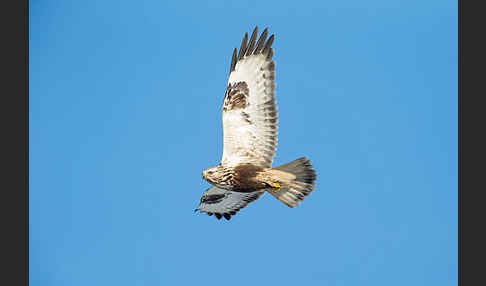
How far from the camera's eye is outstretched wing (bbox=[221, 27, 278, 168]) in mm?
4215

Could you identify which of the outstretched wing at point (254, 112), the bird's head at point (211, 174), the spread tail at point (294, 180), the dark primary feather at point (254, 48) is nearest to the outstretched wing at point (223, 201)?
the spread tail at point (294, 180)

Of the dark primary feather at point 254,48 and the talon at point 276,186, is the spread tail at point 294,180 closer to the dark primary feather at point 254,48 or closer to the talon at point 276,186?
the talon at point 276,186

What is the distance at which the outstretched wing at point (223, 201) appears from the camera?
4594 millimetres

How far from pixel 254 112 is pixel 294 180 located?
62 centimetres

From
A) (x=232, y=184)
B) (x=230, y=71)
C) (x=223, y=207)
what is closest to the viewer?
(x=232, y=184)

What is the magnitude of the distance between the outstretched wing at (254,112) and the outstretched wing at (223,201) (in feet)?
1.55

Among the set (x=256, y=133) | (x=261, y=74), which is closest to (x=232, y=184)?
(x=256, y=133)

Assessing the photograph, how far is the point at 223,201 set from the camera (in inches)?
184

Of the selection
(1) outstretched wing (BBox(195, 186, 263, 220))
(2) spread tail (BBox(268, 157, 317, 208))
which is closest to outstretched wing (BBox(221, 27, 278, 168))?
(2) spread tail (BBox(268, 157, 317, 208))

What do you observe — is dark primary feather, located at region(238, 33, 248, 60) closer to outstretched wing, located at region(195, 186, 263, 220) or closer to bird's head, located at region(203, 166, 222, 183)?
bird's head, located at region(203, 166, 222, 183)

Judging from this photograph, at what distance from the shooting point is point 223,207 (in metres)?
4.68

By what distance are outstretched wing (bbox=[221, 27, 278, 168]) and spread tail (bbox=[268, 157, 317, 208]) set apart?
15 centimetres

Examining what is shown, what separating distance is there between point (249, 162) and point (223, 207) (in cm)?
70

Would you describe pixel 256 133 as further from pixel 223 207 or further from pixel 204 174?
pixel 223 207
